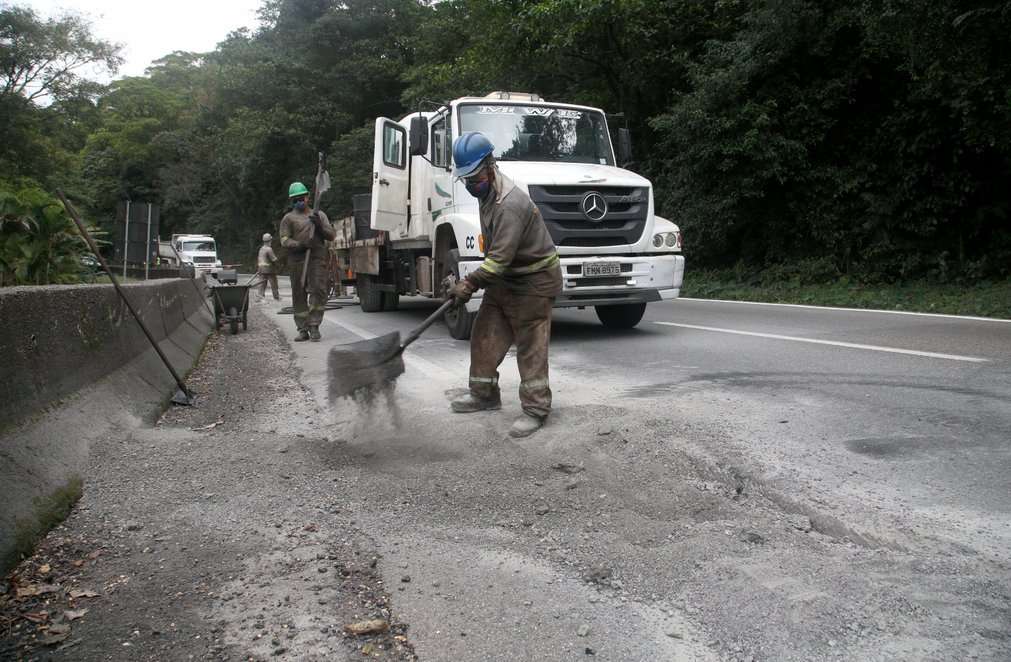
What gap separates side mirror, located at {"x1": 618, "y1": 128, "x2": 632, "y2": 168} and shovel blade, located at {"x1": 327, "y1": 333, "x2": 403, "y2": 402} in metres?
5.75

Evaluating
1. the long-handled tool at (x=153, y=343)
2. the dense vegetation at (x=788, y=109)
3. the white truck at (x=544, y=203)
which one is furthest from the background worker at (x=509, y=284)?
the dense vegetation at (x=788, y=109)

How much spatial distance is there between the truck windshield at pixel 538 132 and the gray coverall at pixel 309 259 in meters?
2.28

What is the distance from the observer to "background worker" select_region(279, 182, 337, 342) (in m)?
9.90

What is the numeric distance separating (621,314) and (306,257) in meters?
3.99

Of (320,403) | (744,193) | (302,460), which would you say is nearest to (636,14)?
(744,193)

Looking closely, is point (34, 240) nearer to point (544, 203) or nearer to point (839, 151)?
point (544, 203)

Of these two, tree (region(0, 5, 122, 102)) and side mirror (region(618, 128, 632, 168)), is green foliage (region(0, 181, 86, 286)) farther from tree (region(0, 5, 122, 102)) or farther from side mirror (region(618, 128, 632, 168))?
tree (region(0, 5, 122, 102))

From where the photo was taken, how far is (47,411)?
12.8ft

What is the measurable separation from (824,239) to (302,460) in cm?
1524

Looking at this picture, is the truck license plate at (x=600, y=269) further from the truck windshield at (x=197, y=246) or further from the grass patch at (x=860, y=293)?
the truck windshield at (x=197, y=246)

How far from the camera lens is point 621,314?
9852 mm

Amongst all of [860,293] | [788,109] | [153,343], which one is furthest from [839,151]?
[153,343]

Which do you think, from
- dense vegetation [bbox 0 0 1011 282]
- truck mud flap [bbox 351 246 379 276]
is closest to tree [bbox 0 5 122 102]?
dense vegetation [bbox 0 0 1011 282]

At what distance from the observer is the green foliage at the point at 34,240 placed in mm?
7742
